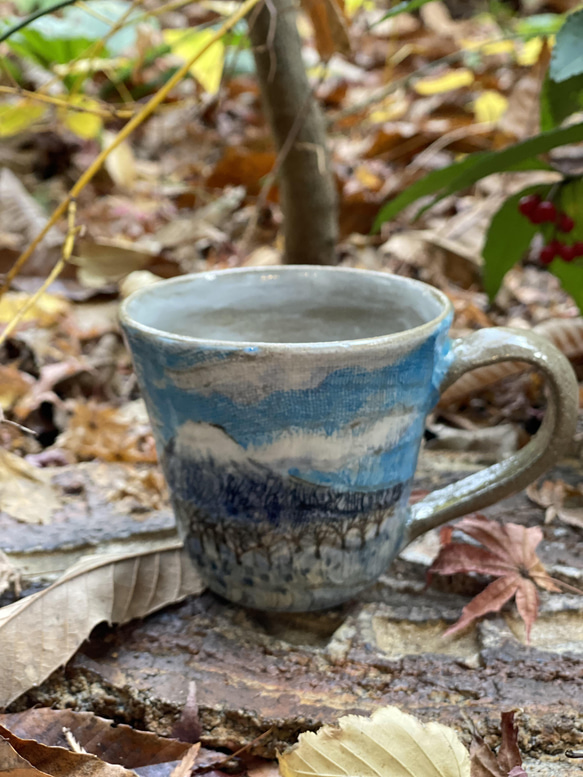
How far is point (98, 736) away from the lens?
2.29 feet

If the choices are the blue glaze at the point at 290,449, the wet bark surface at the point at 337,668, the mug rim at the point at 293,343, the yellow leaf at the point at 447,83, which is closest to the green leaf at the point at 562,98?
the mug rim at the point at 293,343

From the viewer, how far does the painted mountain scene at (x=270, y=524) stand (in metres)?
0.73

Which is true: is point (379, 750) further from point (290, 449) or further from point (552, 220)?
point (552, 220)

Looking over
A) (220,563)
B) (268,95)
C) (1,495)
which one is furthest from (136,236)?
(220,563)

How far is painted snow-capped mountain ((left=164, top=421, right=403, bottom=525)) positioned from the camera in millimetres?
718

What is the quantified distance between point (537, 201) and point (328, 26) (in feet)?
1.48

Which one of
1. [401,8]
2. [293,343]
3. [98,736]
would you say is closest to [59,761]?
[98,736]

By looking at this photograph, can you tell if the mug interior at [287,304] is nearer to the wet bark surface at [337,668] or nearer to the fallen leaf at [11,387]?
the wet bark surface at [337,668]

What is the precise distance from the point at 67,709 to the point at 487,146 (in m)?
2.32

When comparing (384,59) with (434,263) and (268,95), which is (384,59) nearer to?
(434,263)

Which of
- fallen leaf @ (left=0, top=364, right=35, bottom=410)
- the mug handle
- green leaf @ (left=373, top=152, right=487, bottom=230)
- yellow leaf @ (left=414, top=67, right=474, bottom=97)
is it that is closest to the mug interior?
the mug handle

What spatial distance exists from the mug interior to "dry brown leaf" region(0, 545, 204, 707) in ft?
0.98

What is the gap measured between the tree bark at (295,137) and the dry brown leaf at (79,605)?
0.73 metres

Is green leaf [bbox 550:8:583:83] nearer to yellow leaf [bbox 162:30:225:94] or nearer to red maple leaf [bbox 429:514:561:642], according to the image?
red maple leaf [bbox 429:514:561:642]
